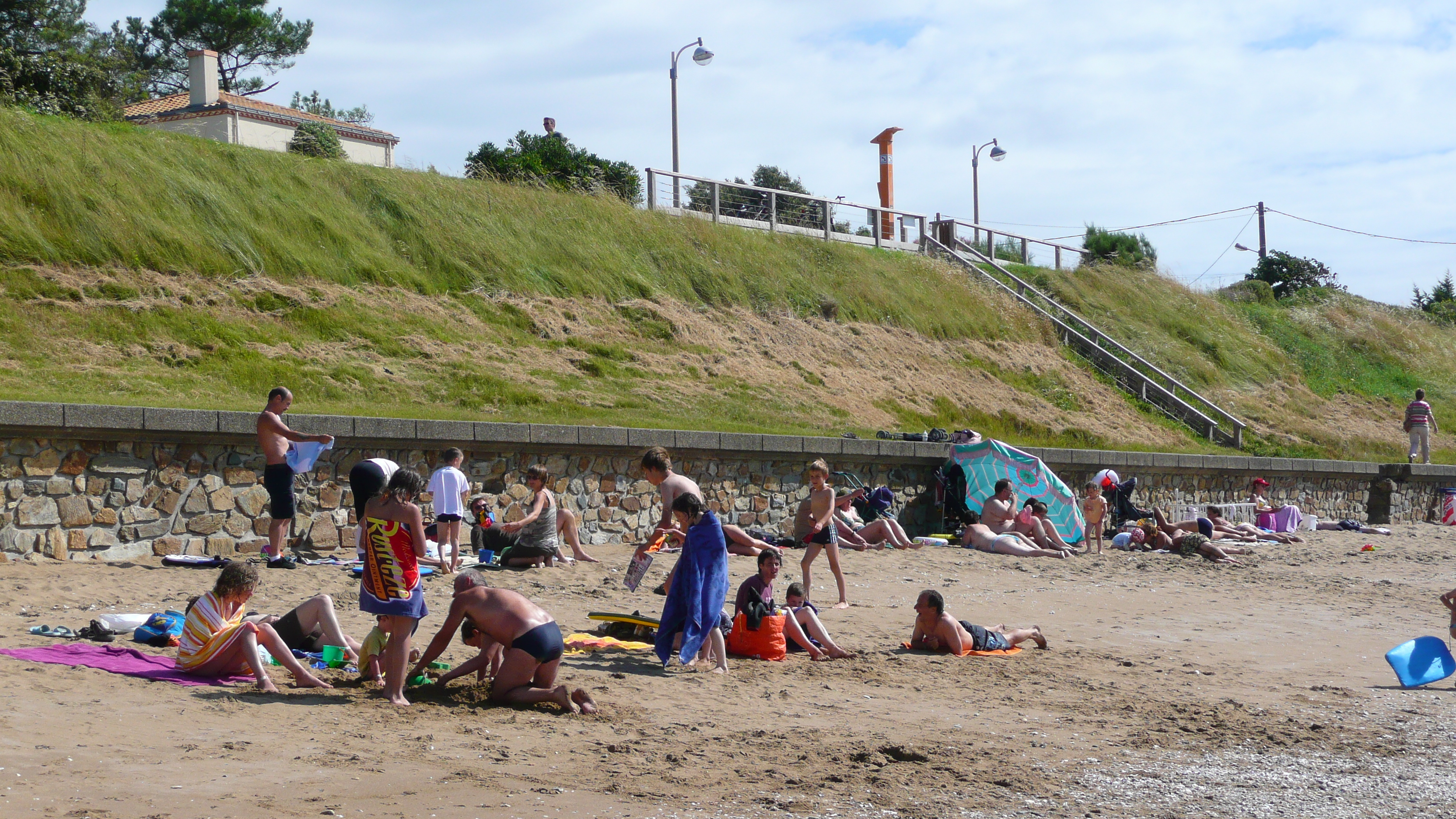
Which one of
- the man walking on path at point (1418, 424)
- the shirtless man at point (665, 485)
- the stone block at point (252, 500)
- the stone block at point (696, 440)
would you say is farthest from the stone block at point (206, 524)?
the man walking on path at point (1418, 424)

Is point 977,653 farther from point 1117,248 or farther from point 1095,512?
point 1117,248

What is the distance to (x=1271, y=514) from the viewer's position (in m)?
20.7

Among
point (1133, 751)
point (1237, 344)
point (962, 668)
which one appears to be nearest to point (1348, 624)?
point (962, 668)

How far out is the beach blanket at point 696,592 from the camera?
7.40 m

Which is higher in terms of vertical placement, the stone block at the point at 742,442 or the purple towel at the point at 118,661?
the stone block at the point at 742,442

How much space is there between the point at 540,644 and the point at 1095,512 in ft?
37.1

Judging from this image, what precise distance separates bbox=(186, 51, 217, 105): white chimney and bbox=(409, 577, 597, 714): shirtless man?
110 feet

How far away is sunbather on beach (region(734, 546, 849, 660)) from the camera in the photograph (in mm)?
8039

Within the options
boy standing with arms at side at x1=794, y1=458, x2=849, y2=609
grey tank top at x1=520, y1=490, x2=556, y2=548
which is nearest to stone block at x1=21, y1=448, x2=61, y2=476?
grey tank top at x1=520, y1=490, x2=556, y2=548

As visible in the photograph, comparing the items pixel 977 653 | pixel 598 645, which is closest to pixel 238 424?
pixel 598 645

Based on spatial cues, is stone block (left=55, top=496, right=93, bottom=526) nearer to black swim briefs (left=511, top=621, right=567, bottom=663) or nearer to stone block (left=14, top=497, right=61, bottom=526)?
stone block (left=14, top=497, right=61, bottom=526)

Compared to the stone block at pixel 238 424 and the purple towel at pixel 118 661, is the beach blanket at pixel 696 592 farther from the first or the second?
the stone block at pixel 238 424

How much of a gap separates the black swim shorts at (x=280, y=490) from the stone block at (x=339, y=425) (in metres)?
0.39

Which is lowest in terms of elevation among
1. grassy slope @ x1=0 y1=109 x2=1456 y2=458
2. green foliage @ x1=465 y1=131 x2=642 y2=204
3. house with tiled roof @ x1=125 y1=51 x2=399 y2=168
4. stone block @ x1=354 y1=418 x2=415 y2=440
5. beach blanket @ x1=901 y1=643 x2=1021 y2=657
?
beach blanket @ x1=901 y1=643 x2=1021 y2=657
